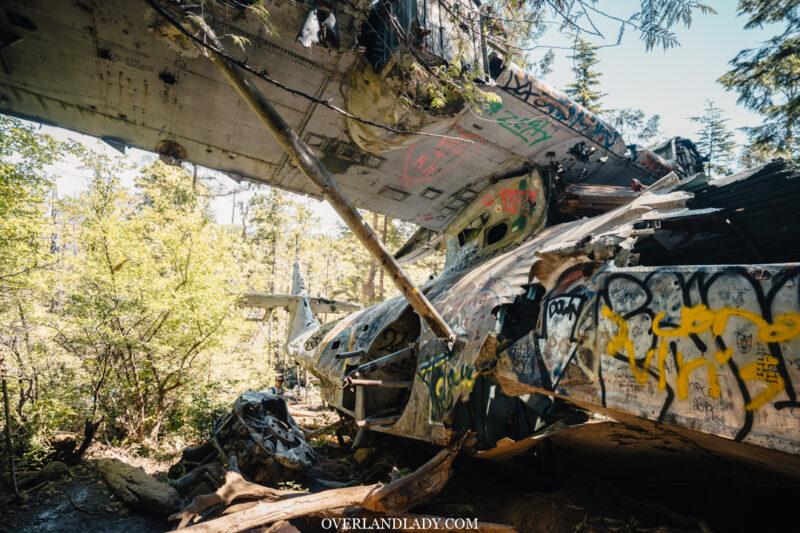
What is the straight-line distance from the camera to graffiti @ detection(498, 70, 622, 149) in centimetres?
539

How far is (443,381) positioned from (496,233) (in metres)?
3.66

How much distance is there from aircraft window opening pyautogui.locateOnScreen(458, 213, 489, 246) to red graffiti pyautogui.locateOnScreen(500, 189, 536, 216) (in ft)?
1.74

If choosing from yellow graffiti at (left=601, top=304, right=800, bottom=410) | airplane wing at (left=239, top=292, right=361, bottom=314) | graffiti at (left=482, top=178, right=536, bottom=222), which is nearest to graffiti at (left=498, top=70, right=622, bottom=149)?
graffiti at (left=482, top=178, right=536, bottom=222)

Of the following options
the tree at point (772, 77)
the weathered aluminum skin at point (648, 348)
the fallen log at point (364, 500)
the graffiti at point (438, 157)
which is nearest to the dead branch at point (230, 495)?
the fallen log at point (364, 500)

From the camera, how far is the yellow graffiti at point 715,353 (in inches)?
70.6

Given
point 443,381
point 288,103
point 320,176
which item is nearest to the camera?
point 320,176

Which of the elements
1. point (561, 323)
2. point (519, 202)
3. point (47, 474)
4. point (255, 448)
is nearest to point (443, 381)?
point (561, 323)

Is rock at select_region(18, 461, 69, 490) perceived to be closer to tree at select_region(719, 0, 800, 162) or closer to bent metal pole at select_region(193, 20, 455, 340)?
bent metal pole at select_region(193, 20, 455, 340)

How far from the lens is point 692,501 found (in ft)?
12.1

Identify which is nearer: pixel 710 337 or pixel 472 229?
pixel 710 337

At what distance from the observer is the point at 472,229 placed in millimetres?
7586

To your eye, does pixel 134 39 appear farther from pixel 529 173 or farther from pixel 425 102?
pixel 529 173

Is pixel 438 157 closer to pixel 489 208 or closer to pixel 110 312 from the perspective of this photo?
pixel 489 208

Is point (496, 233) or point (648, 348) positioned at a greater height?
point (496, 233)
